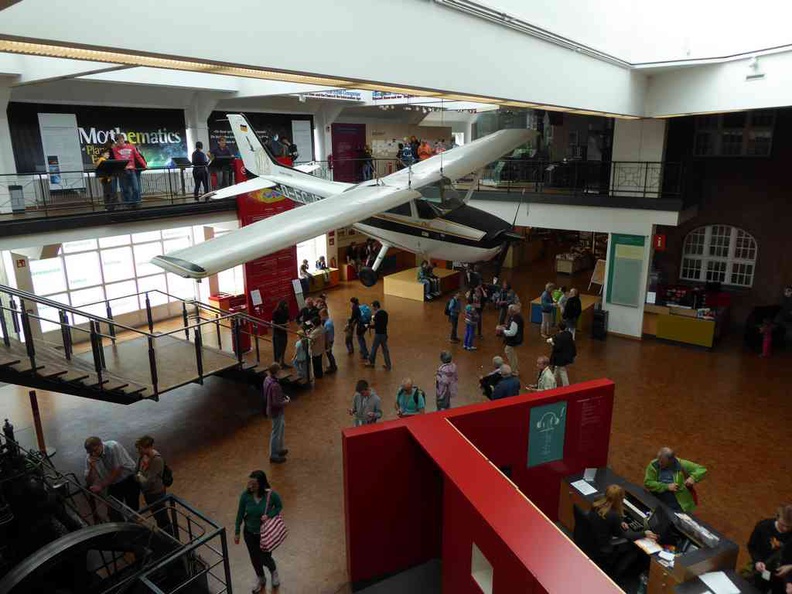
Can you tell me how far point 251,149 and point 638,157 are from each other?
35.6 ft

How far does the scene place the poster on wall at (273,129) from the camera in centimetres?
1910

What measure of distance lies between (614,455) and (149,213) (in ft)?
39.6

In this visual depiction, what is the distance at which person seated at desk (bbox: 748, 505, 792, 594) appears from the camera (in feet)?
16.9

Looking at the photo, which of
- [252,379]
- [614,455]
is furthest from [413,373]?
[614,455]

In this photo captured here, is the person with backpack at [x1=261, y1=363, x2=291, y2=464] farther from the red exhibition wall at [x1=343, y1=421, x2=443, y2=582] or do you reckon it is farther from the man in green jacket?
the man in green jacket

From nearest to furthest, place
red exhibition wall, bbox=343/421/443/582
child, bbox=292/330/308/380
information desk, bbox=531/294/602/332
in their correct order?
red exhibition wall, bbox=343/421/443/582
child, bbox=292/330/308/380
information desk, bbox=531/294/602/332

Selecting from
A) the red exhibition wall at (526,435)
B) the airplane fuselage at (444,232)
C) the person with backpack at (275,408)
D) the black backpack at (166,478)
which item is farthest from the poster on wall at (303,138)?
the red exhibition wall at (526,435)

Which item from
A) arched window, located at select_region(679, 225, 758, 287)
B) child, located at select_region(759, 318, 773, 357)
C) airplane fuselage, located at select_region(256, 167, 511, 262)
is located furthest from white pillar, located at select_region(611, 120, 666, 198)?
airplane fuselage, located at select_region(256, 167, 511, 262)

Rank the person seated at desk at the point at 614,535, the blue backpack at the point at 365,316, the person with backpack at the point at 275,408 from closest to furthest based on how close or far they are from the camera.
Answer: the person seated at desk at the point at 614,535
the person with backpack at the point at 275,408
the blue backpack at the point at 365,316

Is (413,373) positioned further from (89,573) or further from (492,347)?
(89,573)

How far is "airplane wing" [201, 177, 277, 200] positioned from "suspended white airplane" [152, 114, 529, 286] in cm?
3

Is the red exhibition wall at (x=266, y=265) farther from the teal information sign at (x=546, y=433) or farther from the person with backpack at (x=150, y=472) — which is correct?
the teal information sign at (x=546, y=433)

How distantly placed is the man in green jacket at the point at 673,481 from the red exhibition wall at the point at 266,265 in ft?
37.8

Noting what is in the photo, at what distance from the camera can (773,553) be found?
5.41m
